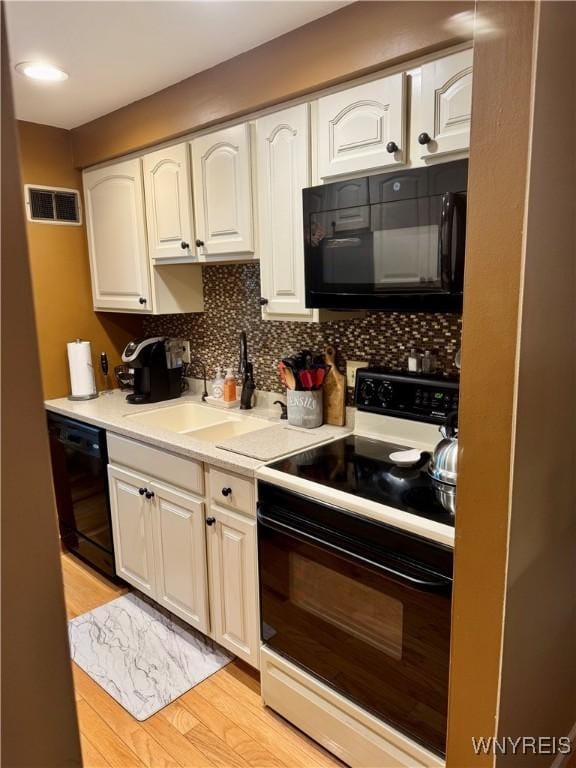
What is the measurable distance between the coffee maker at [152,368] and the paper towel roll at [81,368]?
0.25 meters

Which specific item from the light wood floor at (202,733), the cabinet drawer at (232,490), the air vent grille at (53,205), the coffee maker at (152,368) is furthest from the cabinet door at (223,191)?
the light wood floor at (202,733)

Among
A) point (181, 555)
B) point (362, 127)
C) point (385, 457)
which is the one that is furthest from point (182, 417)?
point (362, 127)

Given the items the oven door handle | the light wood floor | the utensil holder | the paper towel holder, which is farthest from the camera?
the paper towel holder

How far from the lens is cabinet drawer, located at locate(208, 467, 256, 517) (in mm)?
1846

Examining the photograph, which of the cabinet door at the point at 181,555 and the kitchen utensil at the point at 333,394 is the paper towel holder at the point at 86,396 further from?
the kitchen utensil at the point at 333,394

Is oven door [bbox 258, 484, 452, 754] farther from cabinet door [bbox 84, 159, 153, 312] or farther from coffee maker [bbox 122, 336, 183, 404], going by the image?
cabinet door [bbox 84, 159, 153, 312]

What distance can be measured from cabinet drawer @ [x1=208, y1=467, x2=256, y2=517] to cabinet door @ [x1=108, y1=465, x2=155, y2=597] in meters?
0.46

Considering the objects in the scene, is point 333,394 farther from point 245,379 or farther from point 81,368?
point 81,368

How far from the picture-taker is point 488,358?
1104 mm

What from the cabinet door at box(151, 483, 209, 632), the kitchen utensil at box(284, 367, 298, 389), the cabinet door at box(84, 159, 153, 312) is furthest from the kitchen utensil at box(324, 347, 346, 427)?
the cabinet door at box(84, 159, 153, 312)

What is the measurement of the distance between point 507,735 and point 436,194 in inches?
55.7

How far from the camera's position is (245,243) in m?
2.15

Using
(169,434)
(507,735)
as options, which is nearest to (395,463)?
(507,735)

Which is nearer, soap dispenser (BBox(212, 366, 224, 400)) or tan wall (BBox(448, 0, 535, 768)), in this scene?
tan wall (BBox(448, 0, 535, 768))
